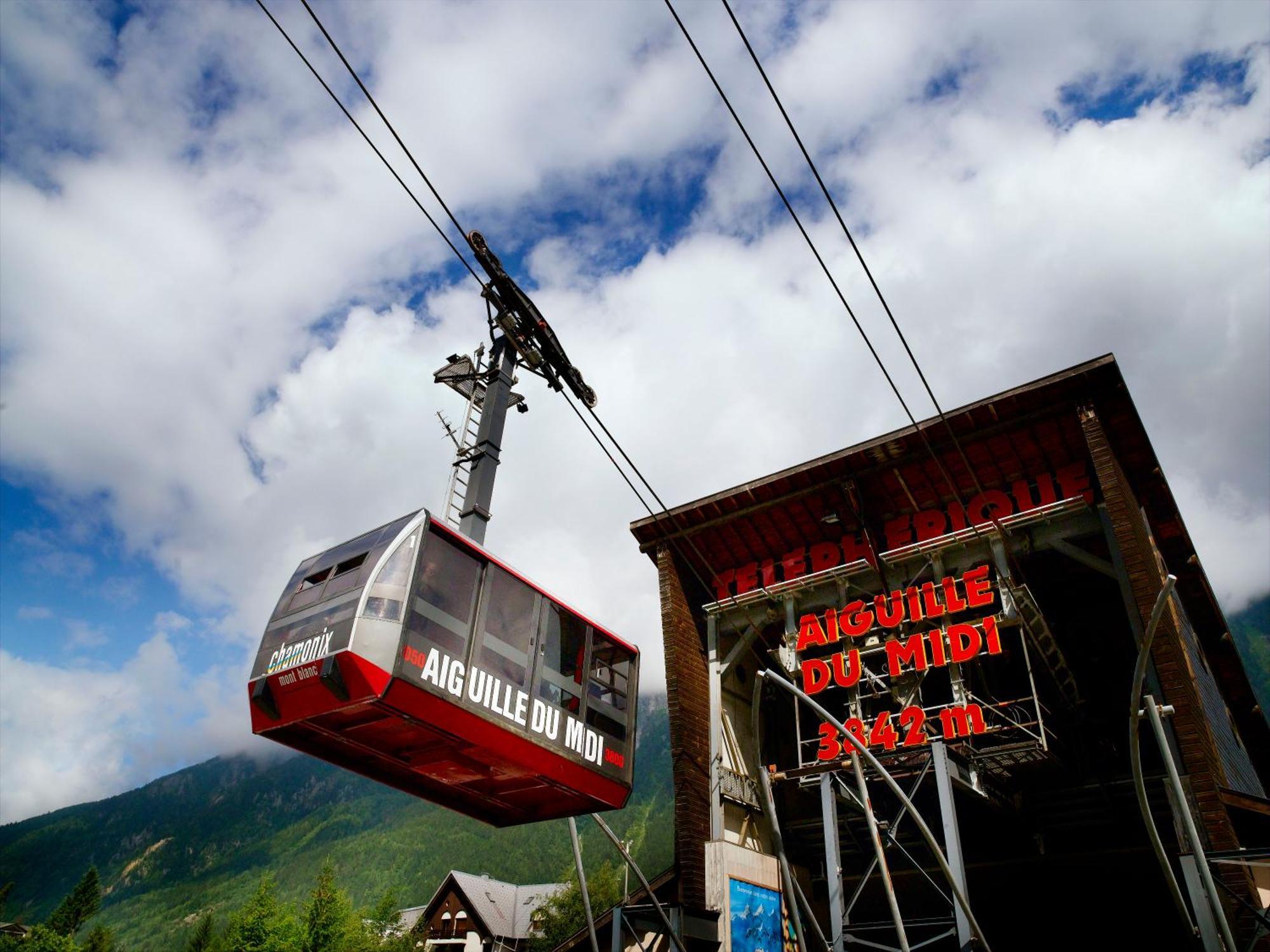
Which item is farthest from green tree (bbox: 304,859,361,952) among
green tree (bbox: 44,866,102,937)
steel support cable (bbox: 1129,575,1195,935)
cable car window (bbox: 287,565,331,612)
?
steel support cable (bbox: 1129,575,1195,935)

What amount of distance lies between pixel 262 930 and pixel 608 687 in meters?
59.0

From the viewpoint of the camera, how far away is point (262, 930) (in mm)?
60188

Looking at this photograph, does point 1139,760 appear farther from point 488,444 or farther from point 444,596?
point 488,444

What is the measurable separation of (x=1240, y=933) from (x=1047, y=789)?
8.04m

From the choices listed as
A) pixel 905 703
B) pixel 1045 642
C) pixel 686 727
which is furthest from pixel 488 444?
pixel 1045 642

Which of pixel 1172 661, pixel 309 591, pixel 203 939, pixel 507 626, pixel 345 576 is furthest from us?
pixel 203 939

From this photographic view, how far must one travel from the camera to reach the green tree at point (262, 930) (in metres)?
58.9

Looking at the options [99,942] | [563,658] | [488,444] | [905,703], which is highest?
[488,444]

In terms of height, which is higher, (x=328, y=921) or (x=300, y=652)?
(x=328, y=921)

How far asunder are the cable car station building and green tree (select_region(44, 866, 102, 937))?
9432 centimetres

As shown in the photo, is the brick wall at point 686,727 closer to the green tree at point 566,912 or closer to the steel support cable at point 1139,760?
the steel support cable at point 1139,760

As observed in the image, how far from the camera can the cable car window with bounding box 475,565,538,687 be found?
41.5 feet

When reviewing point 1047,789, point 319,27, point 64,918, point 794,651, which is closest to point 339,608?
point 319,27

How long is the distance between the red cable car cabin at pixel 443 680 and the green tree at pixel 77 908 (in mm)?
99706
